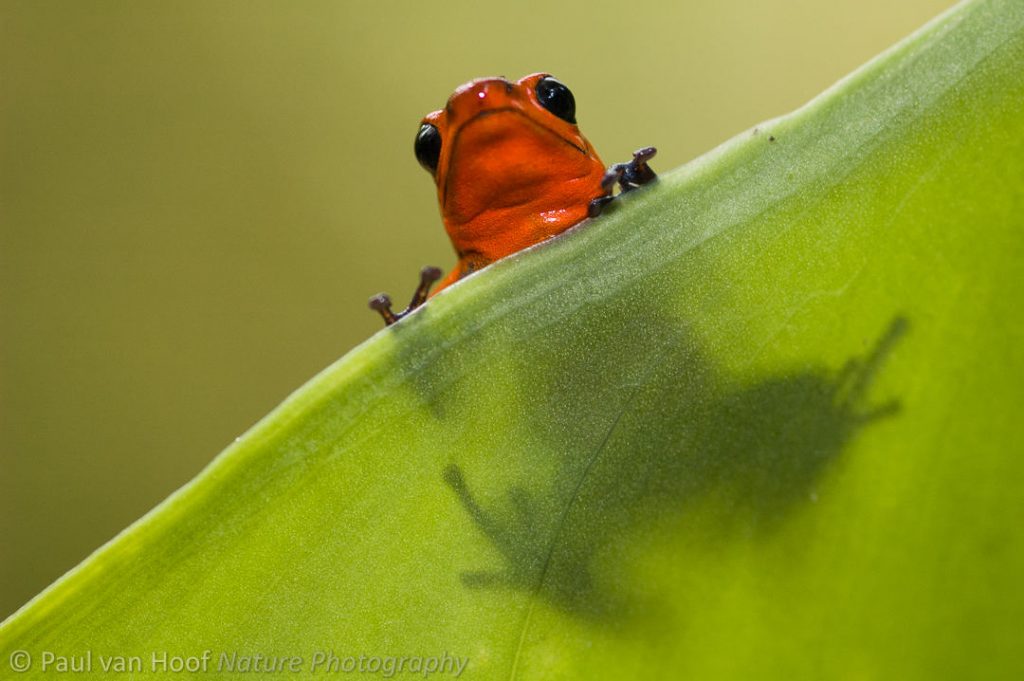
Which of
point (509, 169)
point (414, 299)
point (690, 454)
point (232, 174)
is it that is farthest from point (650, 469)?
point (232, 174)

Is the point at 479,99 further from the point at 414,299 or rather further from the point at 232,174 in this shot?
the point at 232,174

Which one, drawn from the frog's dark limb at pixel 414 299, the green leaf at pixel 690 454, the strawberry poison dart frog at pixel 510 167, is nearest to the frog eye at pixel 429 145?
the strawberry poison dart frog at pixel 510 167

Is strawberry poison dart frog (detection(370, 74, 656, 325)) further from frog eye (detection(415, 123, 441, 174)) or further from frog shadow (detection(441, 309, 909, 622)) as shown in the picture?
frog shadow (detection(441, 309, 909, 622))

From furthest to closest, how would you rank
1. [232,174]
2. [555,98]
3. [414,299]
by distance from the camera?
[232,174]
[555,98]
[414,299]

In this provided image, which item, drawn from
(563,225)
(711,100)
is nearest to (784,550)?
(563,225)

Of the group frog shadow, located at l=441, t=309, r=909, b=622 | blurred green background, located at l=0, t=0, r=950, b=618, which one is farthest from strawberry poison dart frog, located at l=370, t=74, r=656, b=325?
blurred green background, located at l=0, t=0, r=950, b=618

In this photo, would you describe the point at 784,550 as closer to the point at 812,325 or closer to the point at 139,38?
the point at 812,325

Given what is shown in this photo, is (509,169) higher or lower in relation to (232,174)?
lower

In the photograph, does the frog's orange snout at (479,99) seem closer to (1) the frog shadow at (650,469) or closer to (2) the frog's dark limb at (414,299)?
(2) the frog's dark limb at (414,299)
